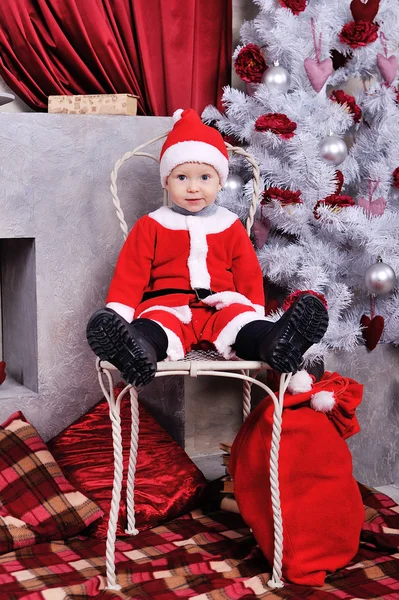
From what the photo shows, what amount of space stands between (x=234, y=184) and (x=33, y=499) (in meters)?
1.12

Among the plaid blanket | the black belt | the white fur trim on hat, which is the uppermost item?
the white fur trim on hat

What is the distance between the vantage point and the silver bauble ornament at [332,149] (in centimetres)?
231

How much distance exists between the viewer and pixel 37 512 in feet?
6.45

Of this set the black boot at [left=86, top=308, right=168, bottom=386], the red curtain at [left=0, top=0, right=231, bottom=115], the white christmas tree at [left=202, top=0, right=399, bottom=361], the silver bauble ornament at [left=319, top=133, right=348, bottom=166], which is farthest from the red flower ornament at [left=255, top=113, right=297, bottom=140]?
the black boot at [left=86, top=308, right=168, bottom=386]

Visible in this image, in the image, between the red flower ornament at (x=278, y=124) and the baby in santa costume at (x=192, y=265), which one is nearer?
the baby in santa costume at (x=192, y=265)

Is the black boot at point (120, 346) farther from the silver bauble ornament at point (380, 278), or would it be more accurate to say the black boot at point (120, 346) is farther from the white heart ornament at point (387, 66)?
the white heart ornament at point (387, 66)

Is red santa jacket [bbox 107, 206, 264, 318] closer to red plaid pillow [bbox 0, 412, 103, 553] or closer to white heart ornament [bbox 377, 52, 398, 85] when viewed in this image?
red plaid pillow [bbox 0, 412, 103, 553]

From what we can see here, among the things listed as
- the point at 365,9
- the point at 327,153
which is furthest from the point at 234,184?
the point at 365,9

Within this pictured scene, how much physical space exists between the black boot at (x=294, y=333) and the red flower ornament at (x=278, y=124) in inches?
31.1

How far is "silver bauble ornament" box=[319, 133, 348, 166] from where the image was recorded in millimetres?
2309

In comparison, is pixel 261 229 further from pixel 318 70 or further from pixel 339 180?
pixel 318 70

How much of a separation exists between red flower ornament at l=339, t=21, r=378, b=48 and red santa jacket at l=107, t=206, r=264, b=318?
29.2 inches

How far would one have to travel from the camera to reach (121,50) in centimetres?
256

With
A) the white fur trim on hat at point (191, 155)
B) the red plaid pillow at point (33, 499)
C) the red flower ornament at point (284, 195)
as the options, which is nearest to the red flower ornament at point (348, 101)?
the red flower ornament at point (284, 195)
